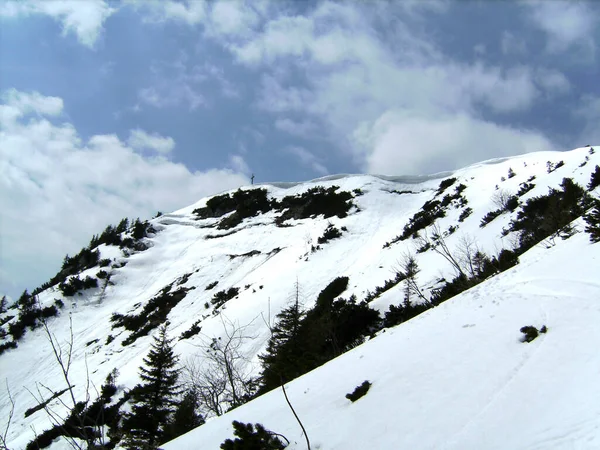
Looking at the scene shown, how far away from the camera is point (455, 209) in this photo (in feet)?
98.7

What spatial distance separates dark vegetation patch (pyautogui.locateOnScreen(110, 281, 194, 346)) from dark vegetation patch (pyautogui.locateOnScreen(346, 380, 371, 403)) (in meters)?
25.8

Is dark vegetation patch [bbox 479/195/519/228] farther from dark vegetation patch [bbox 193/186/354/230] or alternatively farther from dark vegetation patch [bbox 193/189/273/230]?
dark vegetation patch [bbox 193/189/273/230]

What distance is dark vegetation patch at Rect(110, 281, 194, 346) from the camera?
29.0 m

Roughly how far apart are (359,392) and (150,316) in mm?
28351

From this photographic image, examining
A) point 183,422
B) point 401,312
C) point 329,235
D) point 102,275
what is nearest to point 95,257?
point 102,275

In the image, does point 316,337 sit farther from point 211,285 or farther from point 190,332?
point 211,285

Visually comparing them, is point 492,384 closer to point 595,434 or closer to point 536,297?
point 595,434

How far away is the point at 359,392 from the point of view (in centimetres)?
692

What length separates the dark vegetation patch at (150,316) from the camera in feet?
95.0

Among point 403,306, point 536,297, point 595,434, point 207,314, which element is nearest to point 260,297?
point 207,314

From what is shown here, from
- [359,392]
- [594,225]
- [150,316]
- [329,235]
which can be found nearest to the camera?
[359,392]

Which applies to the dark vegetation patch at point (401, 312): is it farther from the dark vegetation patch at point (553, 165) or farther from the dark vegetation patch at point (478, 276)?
the dark vegetation patch at point (553, 165)

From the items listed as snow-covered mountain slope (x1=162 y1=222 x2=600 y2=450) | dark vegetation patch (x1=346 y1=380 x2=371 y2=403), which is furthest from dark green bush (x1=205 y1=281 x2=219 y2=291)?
dark vegetation patch (x1=346 y1=380 x2=371 y2=403)

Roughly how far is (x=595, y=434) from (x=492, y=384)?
1.81 m
